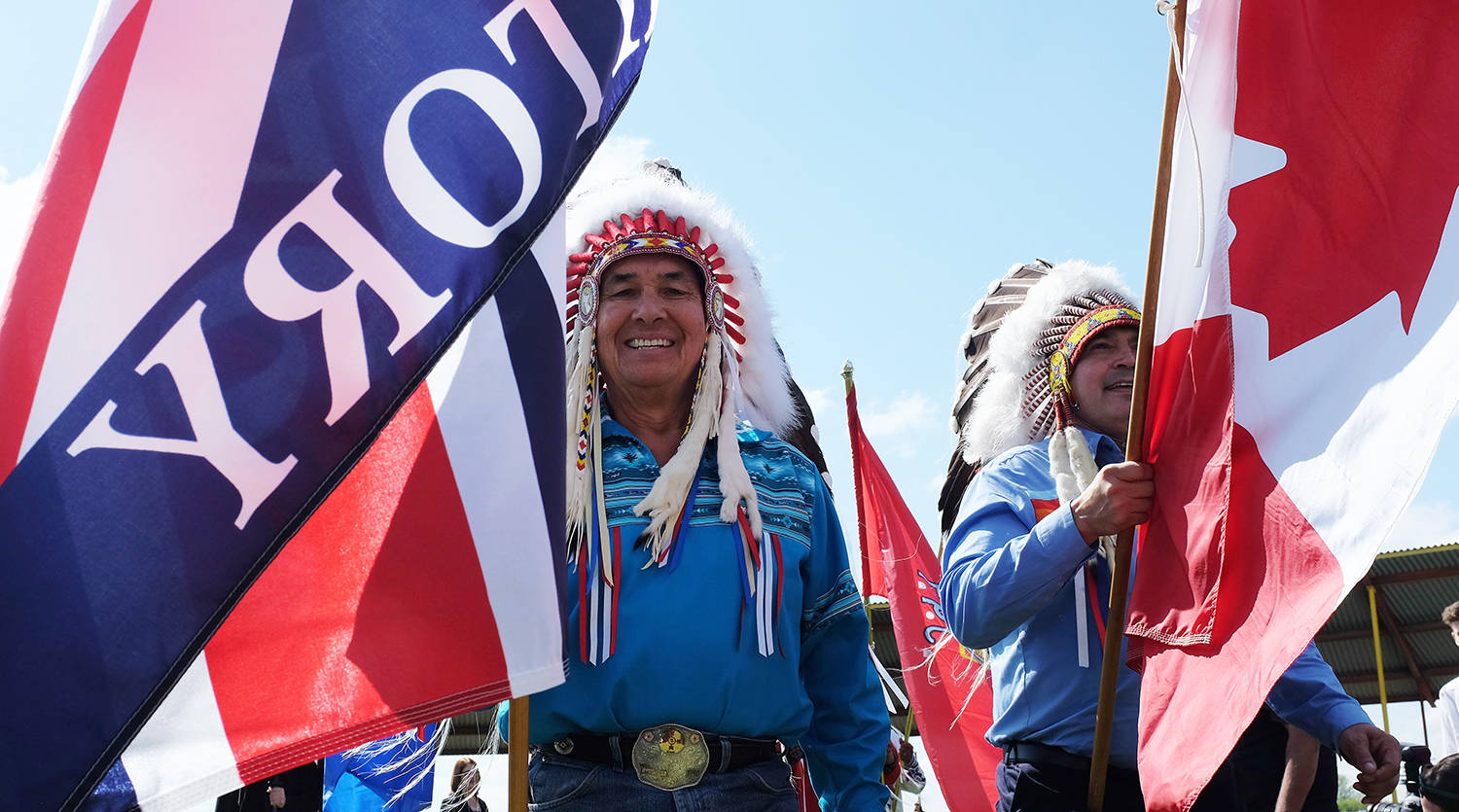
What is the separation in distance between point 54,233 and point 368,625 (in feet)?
2.35

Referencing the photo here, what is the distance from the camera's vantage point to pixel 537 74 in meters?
2.12

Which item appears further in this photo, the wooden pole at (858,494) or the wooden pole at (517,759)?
the wooden pole at (858,494)

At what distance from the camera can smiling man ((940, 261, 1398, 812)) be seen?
292 centimetres

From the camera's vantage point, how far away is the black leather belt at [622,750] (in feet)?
8.79

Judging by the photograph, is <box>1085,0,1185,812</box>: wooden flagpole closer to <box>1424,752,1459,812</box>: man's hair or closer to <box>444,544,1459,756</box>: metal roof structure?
<box>1424,752,1459,812</box>: man's hair

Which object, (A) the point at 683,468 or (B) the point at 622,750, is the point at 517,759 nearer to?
(B) the point at 622,750

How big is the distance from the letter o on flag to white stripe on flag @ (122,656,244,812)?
73cm

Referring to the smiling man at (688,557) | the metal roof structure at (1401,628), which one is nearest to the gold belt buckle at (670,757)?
the smiling man at (688,557)

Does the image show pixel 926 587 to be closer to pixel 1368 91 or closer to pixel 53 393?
pixel 1368 91

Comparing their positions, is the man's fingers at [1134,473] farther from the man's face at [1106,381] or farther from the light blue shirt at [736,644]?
the man's face at [1106,381]

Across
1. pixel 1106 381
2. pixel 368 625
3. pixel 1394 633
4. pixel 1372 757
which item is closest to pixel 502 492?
pixel 368 625

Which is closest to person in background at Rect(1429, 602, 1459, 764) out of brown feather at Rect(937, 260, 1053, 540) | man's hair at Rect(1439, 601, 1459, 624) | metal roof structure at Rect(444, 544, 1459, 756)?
man's hair at Rect(1439, 601, 1459, 624)

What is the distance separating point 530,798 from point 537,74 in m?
1.51

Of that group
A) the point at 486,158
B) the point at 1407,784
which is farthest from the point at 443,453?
the point at 1407,784
